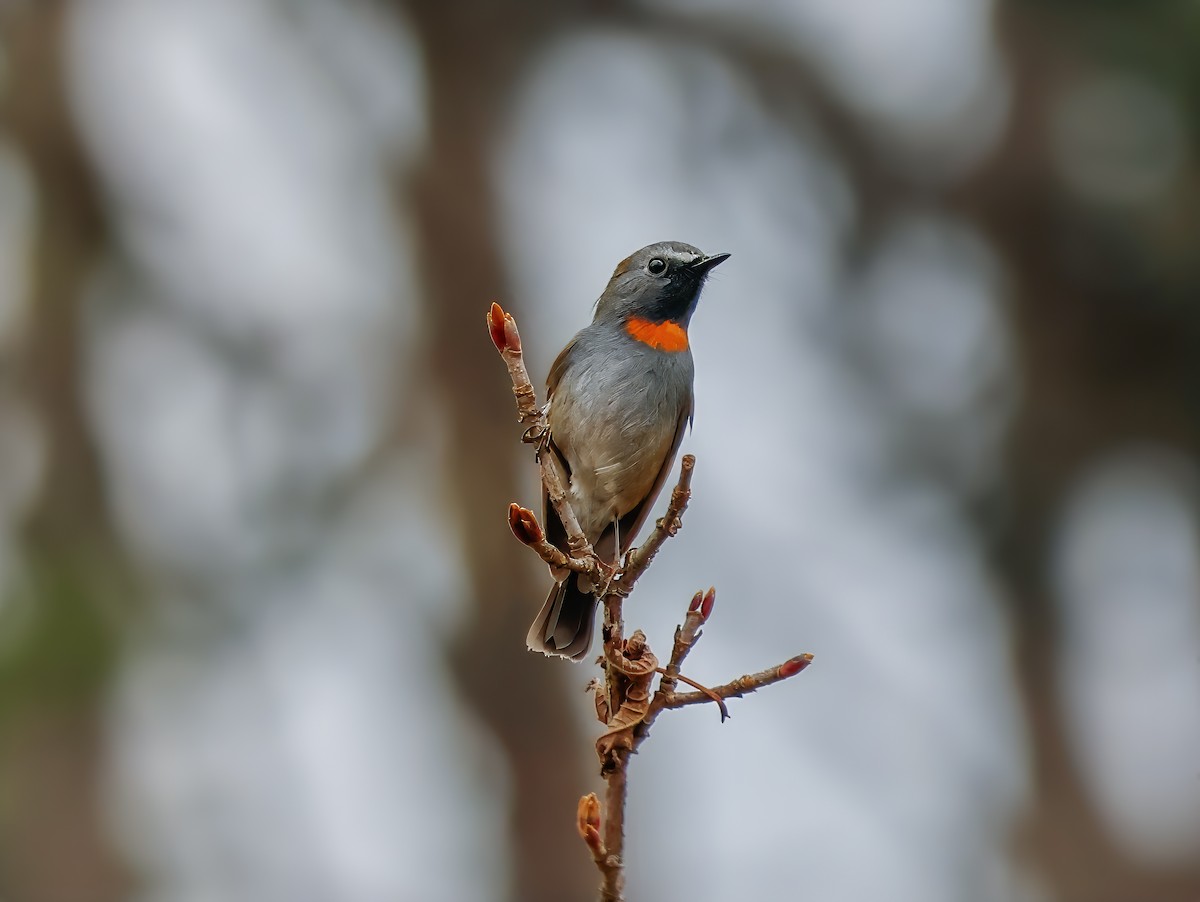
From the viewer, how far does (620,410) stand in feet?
18.7

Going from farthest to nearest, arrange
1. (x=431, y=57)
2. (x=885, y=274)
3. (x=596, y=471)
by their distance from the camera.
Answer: (x=431, y=57)
(x=885, y=274)
(x=596, y=471)

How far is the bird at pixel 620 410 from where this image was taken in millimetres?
5676

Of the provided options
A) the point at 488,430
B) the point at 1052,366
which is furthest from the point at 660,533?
the point at 1052,366

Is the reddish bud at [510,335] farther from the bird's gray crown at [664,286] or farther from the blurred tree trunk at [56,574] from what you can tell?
the blurred tree trunk at [56,574]

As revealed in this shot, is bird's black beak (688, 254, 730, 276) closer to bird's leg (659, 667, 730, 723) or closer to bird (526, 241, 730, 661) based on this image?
bird (526, 241, 730, 661)

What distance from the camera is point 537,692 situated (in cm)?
1135

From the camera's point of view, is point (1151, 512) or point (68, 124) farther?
point (68, 124)

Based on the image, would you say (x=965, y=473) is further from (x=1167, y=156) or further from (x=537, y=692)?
(x=537, y=692)

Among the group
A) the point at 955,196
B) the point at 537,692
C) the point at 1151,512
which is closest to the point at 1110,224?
the point at 955,196

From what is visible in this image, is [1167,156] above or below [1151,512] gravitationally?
above

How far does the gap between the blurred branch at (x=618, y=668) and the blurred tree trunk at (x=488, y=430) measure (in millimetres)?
6378

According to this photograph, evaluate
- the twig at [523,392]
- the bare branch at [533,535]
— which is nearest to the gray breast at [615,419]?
the twig at [523,392]

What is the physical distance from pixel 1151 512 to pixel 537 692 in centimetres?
538

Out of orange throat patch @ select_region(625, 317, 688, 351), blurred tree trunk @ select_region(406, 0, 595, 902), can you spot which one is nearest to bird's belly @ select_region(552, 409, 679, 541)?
orange throat patch @ select_region(625, 317, 688, 351)
